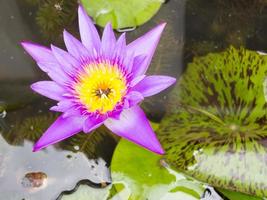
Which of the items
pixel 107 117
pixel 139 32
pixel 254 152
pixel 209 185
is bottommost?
pixel 209 185

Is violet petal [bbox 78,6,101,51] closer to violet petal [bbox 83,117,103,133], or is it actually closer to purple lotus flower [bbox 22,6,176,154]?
purple lotus flower [bbox 22,6,176,154]

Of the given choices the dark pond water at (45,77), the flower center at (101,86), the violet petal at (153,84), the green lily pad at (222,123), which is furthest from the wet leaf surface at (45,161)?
the violet petal at (153,84)

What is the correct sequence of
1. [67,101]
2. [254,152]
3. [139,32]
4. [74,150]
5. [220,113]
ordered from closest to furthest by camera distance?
[67,101], [254,152], [220,113], [74,150], [139,32]

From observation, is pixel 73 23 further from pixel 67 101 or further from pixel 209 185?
pixel 209 185

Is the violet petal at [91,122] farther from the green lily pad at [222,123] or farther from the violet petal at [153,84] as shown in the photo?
the green lily pad at [222,123]

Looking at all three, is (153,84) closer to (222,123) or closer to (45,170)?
(222,123)

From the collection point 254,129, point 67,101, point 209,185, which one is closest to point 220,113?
point 254,129

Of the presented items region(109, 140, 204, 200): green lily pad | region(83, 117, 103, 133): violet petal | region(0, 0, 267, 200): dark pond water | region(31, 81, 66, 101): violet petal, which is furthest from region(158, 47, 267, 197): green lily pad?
region(31, 81, 66, 101): violet petal
